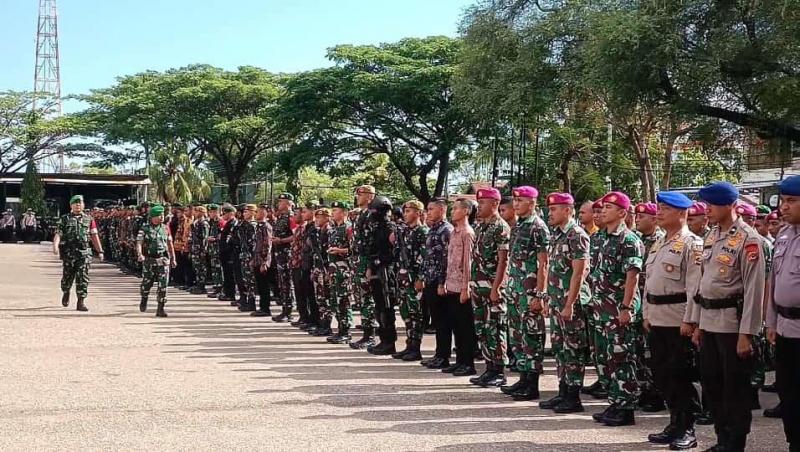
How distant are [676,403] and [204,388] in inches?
165

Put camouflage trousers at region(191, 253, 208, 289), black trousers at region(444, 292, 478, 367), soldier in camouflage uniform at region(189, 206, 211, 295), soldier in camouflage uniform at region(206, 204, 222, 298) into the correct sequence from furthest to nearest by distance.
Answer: camouflage trousers at region(191, 253, 208, 289) → soldier in camouflage uniform at region(189, 206, 211, 295) → soldier in camouflage uniform at region(206, 204, 222, 298) → black trousers at region(444, 292, 478, 367)

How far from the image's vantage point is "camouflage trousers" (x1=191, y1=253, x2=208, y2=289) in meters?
19.7

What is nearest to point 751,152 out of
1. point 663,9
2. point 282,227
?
point 663,9

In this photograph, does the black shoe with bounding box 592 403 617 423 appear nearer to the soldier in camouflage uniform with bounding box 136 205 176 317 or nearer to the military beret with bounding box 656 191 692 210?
the military beret with bounding box 656 191 692 210

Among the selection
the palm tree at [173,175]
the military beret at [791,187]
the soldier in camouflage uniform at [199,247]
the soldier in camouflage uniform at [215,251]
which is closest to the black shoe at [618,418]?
the military beret at [791,187]

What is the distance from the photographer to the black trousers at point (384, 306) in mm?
10891

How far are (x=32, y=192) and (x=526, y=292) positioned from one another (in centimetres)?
4317

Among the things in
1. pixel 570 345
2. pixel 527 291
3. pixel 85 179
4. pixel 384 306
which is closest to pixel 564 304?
pixel 570 345

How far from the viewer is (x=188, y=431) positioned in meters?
6.51

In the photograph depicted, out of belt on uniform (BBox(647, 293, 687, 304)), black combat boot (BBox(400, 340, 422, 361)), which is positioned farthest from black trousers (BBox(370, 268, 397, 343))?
belt on uniform (BBox(647, 293, 687, 304))

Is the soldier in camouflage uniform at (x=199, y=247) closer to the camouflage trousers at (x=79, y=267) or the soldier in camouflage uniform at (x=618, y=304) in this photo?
the camouflage trousers at (x=79, y=267)

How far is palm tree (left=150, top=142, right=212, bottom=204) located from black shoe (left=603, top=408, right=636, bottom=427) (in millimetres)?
41907

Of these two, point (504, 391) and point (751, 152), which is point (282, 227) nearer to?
point (504, 391)

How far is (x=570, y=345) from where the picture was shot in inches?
298
